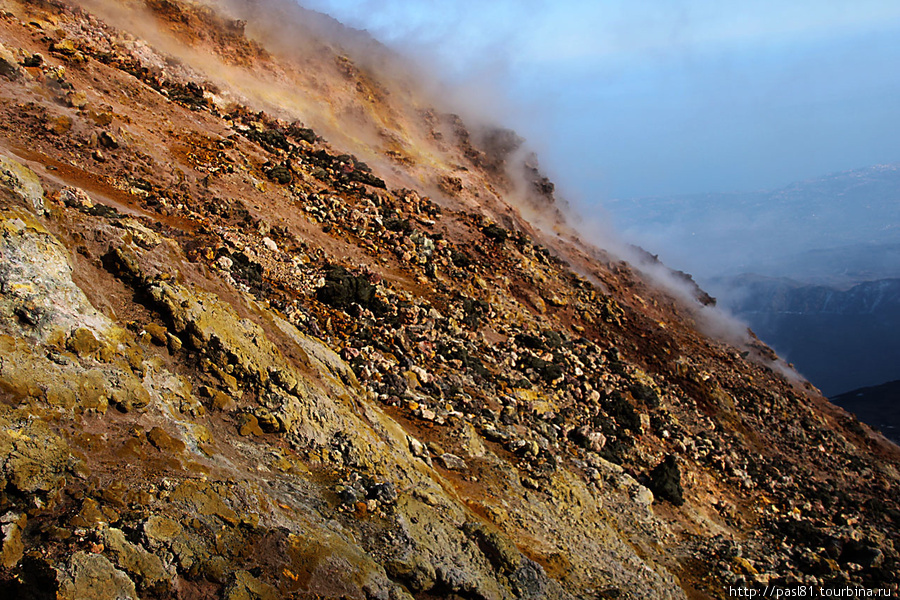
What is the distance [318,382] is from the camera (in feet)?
33.2

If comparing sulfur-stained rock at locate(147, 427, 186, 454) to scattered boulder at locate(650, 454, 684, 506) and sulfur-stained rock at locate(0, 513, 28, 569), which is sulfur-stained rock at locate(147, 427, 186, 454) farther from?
scattered boulder at locate(650, 454, 684, 506)

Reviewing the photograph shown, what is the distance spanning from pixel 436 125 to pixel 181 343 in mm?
31995

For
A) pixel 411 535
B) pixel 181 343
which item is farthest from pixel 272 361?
pixel 411 535

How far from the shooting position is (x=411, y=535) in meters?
7.82

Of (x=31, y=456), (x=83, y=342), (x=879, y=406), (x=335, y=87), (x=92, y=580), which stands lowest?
(x=92, y=580)

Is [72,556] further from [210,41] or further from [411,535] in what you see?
[210,41]

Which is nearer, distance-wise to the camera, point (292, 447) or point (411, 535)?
point (411, 535)

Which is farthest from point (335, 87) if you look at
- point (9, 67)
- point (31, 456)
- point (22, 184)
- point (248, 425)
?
point (31, 456)

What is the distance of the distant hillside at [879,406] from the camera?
89938 mm

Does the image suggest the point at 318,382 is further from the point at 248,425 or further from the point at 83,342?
the point at 83,342

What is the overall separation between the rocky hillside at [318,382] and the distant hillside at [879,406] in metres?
81.4

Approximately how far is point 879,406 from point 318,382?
127085mm

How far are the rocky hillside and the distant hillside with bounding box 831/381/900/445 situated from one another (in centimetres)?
8136

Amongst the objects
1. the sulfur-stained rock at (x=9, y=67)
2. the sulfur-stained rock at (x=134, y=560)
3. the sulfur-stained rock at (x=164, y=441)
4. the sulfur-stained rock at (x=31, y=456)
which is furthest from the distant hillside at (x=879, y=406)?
the sulfur-stained rock at (x=9, y=67)
